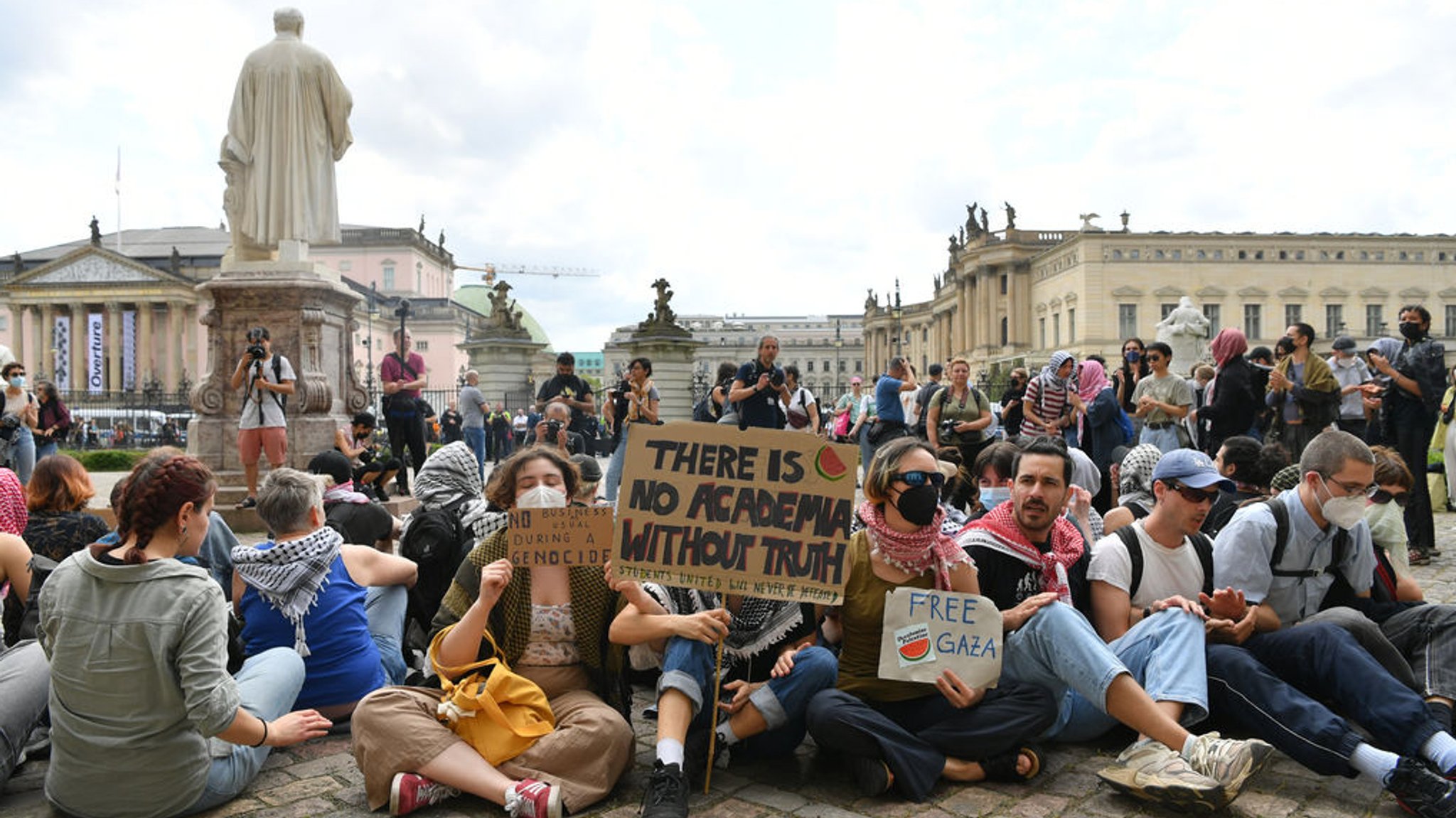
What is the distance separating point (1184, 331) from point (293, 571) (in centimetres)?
1699

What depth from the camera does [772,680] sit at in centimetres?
406

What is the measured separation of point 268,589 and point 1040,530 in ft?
11.3

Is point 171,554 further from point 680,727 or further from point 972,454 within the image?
point 972,454

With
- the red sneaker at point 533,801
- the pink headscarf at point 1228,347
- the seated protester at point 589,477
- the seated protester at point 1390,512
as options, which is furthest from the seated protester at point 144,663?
the pink headscarf at point 1228,347

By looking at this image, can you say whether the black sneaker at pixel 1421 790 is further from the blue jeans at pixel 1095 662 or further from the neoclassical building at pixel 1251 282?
the neoclassical building at pixel 1251 282

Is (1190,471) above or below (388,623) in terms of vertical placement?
above

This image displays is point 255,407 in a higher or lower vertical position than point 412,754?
higher

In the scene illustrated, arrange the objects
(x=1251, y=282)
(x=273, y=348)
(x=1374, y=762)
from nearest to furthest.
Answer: (x=1374, y=762)
(x=273, y=348)
(x=1251, y=282)

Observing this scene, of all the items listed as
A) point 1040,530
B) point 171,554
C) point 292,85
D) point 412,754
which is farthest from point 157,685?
point 292,85

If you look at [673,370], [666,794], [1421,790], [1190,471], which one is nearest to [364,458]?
[666,794]

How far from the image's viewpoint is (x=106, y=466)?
23.4 m

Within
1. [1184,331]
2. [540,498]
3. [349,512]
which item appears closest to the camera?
[540,498]

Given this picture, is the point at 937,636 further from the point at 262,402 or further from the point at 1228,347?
the point at 262,402

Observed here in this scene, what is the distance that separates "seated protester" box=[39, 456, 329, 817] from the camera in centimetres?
331
